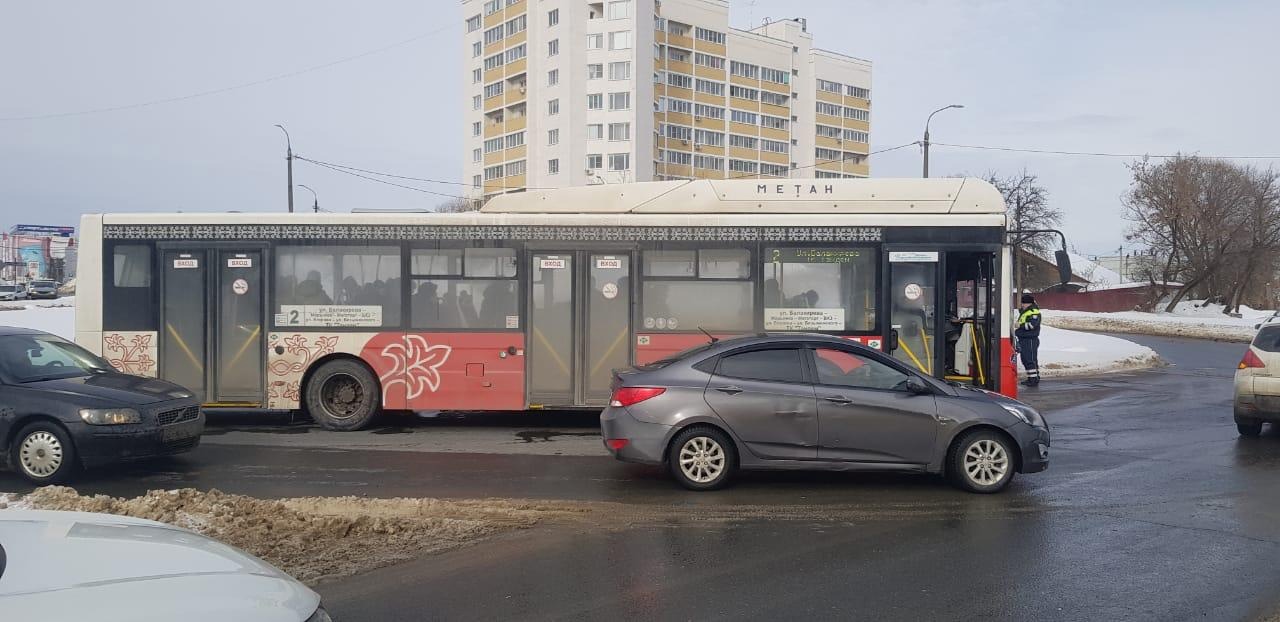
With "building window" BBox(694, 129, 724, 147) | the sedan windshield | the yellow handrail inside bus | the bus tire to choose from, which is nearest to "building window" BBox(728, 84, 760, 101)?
"building window" BBox(694, 129, 724, 147)

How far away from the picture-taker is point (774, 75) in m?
94.4

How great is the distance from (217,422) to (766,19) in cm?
9239

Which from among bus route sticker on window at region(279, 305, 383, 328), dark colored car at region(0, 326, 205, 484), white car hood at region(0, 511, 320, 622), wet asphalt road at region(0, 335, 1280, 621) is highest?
bus route sticker on window at region(279, 305, 383, 328)

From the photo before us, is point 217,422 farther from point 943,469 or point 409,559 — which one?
point 943,469

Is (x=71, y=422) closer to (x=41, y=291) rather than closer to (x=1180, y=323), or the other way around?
(x=1180, y=323)

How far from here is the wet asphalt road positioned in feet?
18.5

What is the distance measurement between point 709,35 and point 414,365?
263 ft

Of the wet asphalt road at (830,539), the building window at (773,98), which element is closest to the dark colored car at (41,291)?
the building window at (773,98)

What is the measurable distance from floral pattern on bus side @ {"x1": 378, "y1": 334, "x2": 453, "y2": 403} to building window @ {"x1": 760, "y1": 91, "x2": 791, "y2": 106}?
278ft

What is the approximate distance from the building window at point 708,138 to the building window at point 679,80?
14.4ft

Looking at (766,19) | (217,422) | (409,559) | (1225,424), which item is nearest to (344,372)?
(217,422)

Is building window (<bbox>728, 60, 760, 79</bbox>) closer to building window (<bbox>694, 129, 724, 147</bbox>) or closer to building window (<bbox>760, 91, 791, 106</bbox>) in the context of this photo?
building window (<bbox>760, 91, 791, 106</bbox>)

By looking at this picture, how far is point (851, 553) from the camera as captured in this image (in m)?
6.77

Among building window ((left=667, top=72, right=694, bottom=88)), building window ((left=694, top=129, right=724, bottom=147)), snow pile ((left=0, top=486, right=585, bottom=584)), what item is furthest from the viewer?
building window ((left=694, top=129, right=724, bottom=147))
